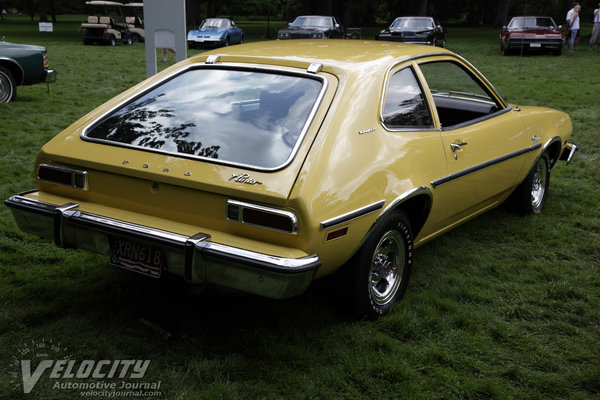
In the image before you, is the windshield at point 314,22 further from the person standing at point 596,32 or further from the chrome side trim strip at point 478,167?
the chrome side trim strip at point 478,167

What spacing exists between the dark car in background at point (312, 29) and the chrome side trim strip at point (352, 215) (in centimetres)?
1963

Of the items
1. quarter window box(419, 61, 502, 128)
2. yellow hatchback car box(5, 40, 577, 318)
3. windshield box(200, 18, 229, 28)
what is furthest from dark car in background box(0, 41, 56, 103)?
windshield box(200, 18, 229, 28)

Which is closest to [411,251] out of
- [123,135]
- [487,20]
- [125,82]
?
[123,135]

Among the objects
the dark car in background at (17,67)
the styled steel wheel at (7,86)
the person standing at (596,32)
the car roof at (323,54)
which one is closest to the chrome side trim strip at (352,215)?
the car roof at (323,54)

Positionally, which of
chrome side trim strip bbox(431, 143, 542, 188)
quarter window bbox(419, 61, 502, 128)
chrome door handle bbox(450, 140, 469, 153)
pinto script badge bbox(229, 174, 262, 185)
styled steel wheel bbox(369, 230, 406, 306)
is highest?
quarter window bbox(419, 61, 502, 128)

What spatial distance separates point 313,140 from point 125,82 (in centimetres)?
1180

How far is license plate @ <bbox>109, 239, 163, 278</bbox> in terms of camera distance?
3178 millimetres

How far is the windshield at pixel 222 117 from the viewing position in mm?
3225

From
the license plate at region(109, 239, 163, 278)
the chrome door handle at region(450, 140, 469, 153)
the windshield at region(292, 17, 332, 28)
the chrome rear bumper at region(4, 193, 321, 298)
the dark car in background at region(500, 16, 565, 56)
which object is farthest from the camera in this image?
the windshield at region(292, 17, 332, 28)

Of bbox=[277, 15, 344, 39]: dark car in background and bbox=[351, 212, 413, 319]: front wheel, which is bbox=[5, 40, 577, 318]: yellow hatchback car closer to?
bbox=[351, 212, 413, 319]: front wheel

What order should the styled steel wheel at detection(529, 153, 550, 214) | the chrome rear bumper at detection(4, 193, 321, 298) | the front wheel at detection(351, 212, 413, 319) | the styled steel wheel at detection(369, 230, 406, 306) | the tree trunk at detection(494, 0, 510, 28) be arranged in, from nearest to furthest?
the chrome rear bumper at detection(4, 193, 321, 298) < the front wheel at detection(351, 212, 413, 319) < the styled steel wheel at detection(369, 230, 406, 306) < the styled steel wheel at detection(529, 153, 550, 214) < the tree trunk at detection(494, 0, 510, 28)

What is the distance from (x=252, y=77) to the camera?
3.71 metres

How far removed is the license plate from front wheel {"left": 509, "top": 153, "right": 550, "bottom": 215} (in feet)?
11.6

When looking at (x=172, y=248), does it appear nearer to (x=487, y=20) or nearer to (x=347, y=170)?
(x=347, y=170)
